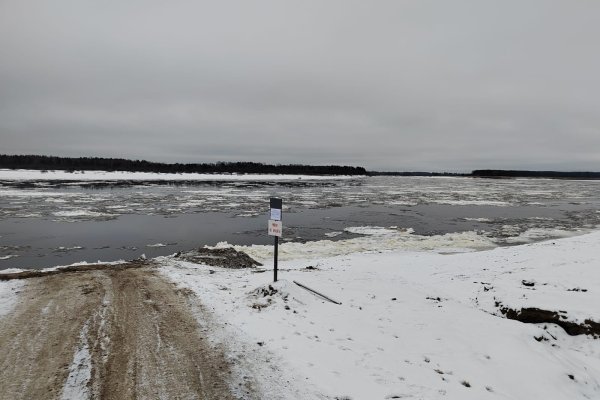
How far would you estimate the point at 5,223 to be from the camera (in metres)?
23.3

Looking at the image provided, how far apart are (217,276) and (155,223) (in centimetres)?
1623

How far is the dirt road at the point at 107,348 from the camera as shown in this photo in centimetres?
477

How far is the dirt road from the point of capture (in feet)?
15.7

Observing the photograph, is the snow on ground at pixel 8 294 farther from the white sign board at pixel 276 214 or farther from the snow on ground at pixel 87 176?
the snow on ground at pixel 87 176

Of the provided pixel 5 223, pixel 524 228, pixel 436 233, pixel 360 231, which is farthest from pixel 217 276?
pixel 524 228

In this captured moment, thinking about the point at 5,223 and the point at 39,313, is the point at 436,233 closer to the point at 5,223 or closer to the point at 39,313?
the point at 39,313

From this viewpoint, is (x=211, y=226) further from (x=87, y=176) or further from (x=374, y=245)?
(x=87, y=176)

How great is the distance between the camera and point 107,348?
5770mm

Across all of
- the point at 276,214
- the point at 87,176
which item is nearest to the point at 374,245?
the point at 276,214

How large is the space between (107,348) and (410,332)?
15.9 ft

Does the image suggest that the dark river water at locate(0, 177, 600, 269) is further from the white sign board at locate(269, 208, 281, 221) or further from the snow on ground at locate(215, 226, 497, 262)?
the white sign board at locate(269, 208, 281, 221)

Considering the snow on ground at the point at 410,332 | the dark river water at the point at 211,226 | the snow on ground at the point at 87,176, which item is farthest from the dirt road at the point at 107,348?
the snow on ground at the point at 87,176

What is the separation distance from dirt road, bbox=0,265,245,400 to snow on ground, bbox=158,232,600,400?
698 millimetres

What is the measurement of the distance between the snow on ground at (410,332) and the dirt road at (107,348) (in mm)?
698
